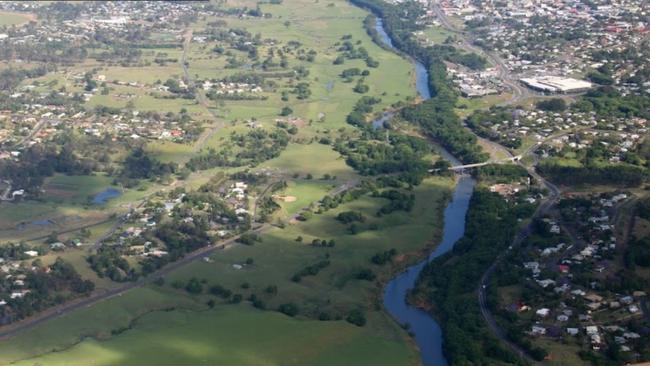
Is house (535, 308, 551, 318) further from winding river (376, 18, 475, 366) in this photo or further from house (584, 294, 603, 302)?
winding river (376, 18, 475, 366)

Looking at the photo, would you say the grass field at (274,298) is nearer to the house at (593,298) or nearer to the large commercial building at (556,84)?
the house at (593,298)

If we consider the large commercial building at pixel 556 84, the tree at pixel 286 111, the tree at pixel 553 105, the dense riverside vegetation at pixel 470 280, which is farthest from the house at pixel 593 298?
the large commercial building at pixel 556 84

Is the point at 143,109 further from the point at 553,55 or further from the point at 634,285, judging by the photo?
the point at 634,285

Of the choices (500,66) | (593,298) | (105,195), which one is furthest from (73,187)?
(500,66)

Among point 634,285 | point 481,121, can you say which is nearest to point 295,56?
point 481,121

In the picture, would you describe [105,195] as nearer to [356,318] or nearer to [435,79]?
[356,318]

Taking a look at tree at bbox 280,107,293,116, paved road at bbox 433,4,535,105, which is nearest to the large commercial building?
paved road at bbox 433,4,535,105
